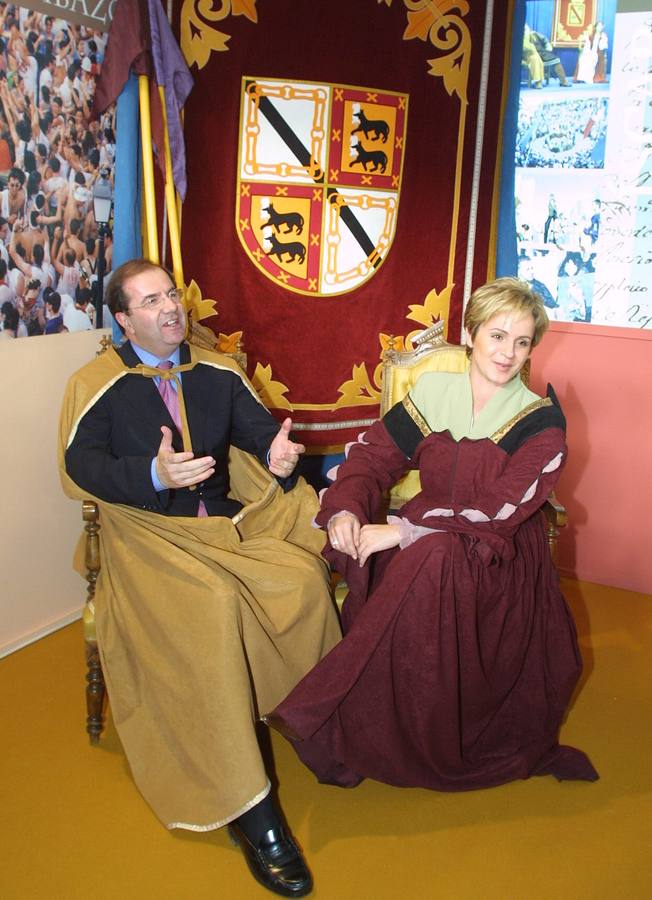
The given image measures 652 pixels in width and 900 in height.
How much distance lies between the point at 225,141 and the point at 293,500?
154cm

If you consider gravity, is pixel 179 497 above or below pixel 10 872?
above

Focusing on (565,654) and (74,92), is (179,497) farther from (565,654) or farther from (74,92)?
(74,92)

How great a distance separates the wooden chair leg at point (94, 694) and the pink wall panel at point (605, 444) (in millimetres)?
2297

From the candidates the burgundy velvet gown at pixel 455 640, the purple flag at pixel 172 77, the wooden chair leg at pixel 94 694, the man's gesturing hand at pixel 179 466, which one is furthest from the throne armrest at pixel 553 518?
the purple flag at pixel 172 77

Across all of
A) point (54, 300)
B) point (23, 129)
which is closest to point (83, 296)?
point (54, 300)

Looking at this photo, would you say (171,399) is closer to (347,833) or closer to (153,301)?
(153,301)

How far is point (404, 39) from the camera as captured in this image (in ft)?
12.7

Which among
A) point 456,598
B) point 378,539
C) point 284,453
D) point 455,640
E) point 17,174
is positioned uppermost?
point 17,174

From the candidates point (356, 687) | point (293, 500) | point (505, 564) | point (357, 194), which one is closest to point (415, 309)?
point (357, 194)

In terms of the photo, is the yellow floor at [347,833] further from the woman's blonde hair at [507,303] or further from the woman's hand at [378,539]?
the woman's blonde hair at [507,303]

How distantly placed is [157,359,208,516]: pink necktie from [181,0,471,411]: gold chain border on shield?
0.88 metres

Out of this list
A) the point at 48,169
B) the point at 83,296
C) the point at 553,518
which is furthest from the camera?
the point at 83,296

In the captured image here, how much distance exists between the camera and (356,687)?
2.66 metres

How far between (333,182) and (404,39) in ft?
2.08
